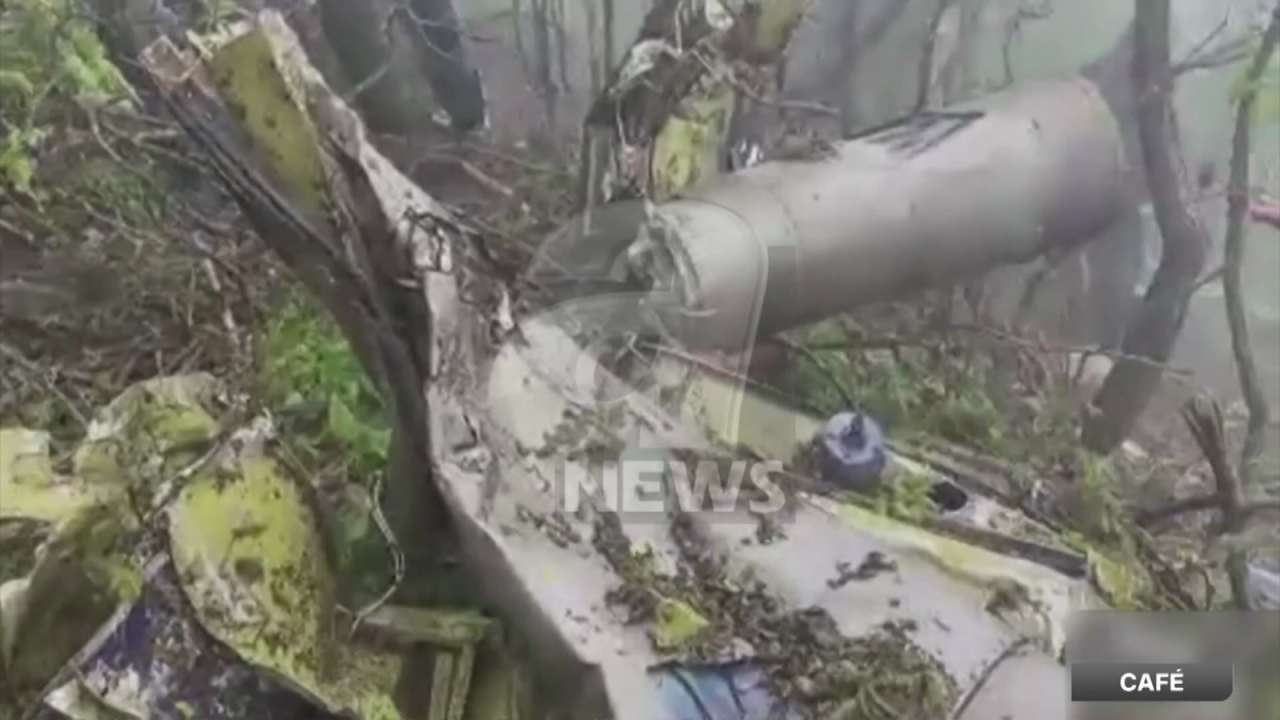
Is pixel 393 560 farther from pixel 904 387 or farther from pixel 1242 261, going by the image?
pixel 1242 261

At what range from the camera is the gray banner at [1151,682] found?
1.40 m

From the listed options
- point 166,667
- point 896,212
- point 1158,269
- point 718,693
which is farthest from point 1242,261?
point 166,667

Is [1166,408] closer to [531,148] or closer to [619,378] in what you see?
[619,378]

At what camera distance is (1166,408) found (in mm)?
1426

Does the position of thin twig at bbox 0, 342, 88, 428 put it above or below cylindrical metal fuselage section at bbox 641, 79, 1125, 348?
below

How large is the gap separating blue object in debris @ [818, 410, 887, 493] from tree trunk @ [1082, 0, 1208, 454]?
180 mm

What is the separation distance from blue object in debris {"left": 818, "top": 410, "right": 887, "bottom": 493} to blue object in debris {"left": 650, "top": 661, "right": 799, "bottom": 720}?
17 cm

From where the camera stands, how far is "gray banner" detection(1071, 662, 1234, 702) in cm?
140

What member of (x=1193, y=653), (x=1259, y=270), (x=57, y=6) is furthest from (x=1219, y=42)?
(x=57, y=6)

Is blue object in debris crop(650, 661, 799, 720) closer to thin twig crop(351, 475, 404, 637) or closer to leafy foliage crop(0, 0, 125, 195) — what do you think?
thin twig crop(351, 475, 404, 637)

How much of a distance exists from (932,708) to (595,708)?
27cm

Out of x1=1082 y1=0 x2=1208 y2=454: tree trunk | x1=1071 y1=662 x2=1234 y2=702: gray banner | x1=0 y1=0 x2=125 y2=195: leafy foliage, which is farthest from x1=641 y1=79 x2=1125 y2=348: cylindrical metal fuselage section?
x1=0 y1=0 x2=125 y2=195: leafy foliage

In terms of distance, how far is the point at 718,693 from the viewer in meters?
1.36

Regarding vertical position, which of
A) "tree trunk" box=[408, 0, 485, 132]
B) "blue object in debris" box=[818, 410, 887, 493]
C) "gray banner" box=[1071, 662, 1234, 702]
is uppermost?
"tree trunk" box=[408, 0, 485, 132]
